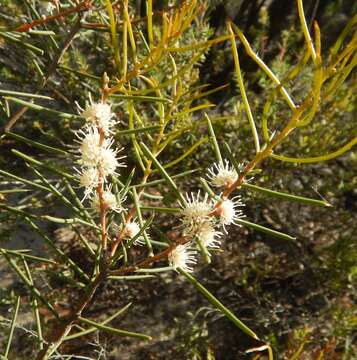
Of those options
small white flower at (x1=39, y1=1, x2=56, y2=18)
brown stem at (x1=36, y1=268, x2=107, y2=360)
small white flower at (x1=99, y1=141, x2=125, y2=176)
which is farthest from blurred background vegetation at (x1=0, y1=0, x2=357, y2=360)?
small white flower at (x1=99, y1=141, x2=125, y2=176)

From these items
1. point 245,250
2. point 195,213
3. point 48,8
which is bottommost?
point 245,250

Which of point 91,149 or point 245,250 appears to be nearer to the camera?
point 91,149

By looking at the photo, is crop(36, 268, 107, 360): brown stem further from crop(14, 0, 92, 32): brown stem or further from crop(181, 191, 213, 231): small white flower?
crop(14, 0, 92, 32): brown stem

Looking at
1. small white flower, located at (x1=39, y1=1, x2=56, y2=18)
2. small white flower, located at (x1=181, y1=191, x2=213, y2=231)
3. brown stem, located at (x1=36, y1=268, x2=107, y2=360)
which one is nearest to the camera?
small white flower, located at (x1=181, y1=191, x2=213, y2=231)

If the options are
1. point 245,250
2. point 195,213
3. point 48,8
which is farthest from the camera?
point 245,250

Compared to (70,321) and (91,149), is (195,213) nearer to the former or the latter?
(91,149)

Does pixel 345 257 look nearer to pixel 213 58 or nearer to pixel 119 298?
pixel 119 298

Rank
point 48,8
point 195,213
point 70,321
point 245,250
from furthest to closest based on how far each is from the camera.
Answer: point 245,250
point 48,8
point 70,321
point 195,213

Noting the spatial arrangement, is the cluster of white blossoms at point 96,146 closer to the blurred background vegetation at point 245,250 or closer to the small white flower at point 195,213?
the small white flower at point 195,213

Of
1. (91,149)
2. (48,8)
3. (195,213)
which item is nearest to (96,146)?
(91,149)

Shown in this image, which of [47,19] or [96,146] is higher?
[47,19]

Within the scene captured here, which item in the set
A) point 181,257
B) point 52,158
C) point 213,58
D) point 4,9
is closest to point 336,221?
point 213,58
